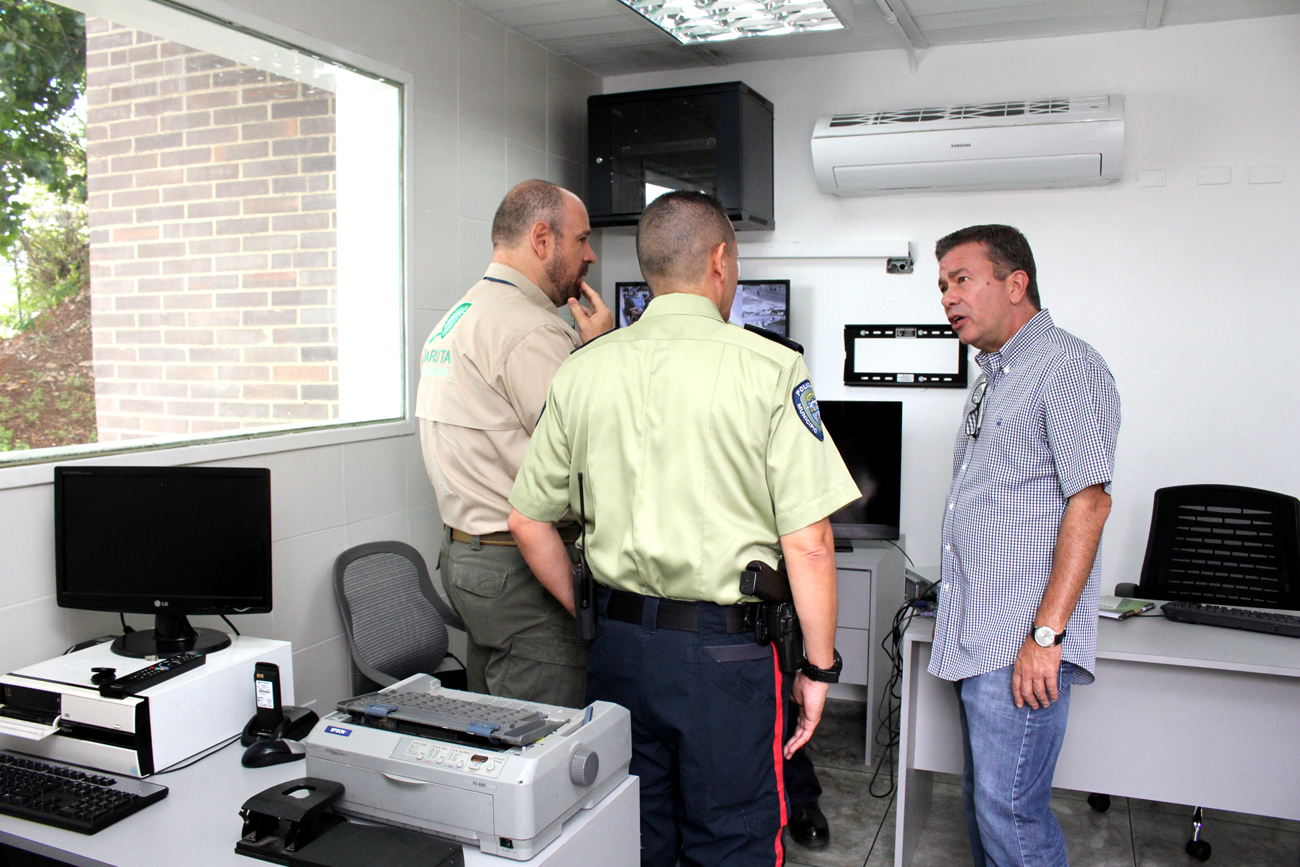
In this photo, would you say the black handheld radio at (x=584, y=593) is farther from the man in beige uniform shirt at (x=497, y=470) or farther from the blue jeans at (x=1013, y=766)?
the blue jeans at (x=1013, y=766)

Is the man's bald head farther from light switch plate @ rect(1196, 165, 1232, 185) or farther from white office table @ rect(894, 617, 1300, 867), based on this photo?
light switch plate @ rect(1196, 165, 1232, 185)

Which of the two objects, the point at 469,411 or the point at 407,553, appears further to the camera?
the point at 407,553

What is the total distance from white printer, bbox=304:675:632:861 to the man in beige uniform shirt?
585mm

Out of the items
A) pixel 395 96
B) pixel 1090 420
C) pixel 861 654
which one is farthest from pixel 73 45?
pixel 861 654

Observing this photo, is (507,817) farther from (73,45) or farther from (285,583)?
(73,45)

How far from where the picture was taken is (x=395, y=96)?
124 inches

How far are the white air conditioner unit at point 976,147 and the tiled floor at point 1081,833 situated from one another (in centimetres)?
227

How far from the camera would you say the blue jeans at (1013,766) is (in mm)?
2145

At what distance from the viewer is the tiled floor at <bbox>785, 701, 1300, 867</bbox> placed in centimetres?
292

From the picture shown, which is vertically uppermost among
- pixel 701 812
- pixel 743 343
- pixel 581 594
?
pixel 743 343

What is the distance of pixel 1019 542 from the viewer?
83.2 inches

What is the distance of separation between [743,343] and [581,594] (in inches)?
23.5

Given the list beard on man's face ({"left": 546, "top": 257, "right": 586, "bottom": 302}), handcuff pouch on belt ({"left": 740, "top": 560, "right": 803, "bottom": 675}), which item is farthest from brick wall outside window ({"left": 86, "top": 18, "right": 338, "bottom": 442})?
handcuff pouch on belt ({"left": 740, "top": 560, "right": 803, "bottom": 675})

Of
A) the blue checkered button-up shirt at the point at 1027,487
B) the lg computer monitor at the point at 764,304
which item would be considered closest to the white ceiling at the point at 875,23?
the lg computer monitor at the point at 764,304
